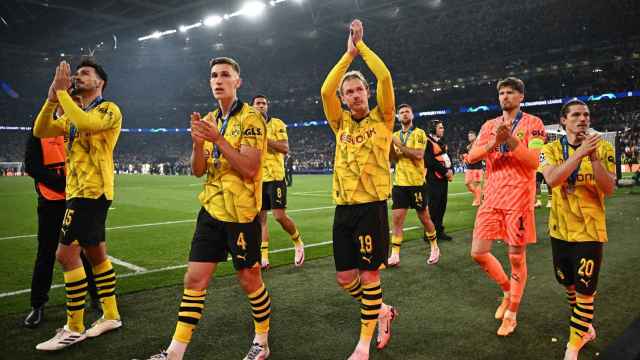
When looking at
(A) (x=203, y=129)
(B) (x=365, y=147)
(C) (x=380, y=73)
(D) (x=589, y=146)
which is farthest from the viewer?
(B) (x=365, y=147)

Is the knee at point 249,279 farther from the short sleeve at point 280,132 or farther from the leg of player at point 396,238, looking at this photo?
the leg of player at point 396,238

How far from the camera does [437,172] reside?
8750 millimetres

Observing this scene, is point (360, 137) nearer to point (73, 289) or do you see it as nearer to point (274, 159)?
point (73, 289)

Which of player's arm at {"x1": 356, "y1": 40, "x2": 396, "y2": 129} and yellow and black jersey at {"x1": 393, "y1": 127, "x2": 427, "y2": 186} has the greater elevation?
player's arm at {"x1": 356, "y1": 40, "x2": 396, "y2": 129}

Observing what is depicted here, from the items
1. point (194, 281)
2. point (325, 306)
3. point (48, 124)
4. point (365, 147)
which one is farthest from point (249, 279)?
point (48, 124)

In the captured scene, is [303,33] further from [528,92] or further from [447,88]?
[528,92]

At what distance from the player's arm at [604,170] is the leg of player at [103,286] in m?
4.08

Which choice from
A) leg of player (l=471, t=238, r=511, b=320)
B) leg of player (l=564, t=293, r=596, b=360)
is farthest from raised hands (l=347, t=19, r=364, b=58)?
leg of player (l=564, t=293, r=596, b=360)

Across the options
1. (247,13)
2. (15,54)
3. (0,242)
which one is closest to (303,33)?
(247,13)

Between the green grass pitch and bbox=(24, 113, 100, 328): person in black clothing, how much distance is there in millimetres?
342

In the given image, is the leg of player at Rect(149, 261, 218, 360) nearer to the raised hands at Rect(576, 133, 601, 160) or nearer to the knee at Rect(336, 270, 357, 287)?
the knee at Rect(336, 270, 357, 287)

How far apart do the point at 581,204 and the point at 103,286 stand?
417 cm

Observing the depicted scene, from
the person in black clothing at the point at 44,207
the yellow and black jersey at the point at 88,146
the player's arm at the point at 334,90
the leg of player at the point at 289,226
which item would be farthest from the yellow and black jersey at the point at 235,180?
the leg of player at the point at 289,226

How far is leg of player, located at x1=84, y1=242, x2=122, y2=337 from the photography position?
405 cm
